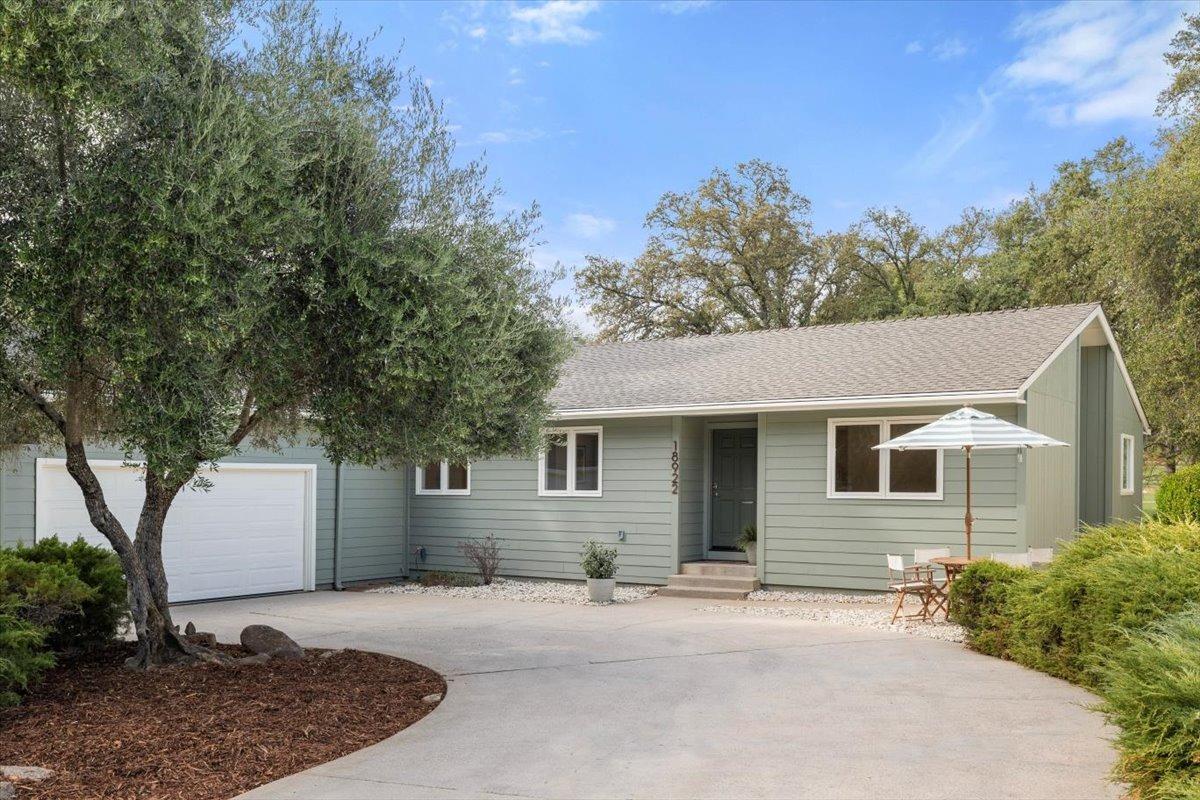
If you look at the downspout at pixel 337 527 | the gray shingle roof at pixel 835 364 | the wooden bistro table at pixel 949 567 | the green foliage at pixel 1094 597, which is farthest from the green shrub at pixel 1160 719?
the downspout at pixel 337 527

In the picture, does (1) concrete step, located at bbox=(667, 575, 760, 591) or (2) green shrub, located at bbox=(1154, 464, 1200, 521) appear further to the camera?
(2) green shrub, located at bbox=(1154, 464, 1200, 521)

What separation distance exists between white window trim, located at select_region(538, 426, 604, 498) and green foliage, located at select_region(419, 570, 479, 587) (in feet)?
5.61

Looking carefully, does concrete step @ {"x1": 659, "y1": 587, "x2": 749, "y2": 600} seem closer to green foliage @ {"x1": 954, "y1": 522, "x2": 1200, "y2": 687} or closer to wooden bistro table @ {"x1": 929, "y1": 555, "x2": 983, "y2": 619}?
wooden bistro table @ {"x1": 929, "y1": 555, "x2": 983, "y2": 619}

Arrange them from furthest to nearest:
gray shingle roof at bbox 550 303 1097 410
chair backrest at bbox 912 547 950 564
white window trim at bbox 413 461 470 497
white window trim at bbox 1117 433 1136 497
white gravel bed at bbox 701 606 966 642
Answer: white window trim at bbox 1117 433 1136 497 < white window trim at bbox 413 461 470 497 < gray shingle roof at bbox 550 303 1097 410 < chair backrest at bbox 912 547 950 564 < white gravel bed at bbox 701 606 966 642

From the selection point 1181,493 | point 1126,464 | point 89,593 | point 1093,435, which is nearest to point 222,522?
point 89,593

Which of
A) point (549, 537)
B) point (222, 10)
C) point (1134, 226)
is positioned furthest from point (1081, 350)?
point (222, 10)

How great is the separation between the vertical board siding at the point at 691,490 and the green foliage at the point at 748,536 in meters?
0.70

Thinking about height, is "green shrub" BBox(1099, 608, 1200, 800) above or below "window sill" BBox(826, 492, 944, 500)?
below

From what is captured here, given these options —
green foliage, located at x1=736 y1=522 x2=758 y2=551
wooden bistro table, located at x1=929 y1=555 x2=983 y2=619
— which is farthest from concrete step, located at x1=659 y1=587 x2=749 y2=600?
wooden bistro table, located at x1=929 y1=555 x2=983 y2=619

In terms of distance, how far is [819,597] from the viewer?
42.3 feet

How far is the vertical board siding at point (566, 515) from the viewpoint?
561 inches

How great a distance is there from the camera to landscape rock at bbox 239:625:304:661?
805cm

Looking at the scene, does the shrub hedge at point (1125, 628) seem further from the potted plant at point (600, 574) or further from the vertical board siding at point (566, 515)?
the vertical board siding at point (566, 515)

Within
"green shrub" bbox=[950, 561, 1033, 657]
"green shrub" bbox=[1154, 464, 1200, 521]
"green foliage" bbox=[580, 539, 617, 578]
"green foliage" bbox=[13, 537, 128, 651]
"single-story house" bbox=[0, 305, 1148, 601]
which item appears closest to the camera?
"green foliage" bbox=[13, 537, 128, 651]
